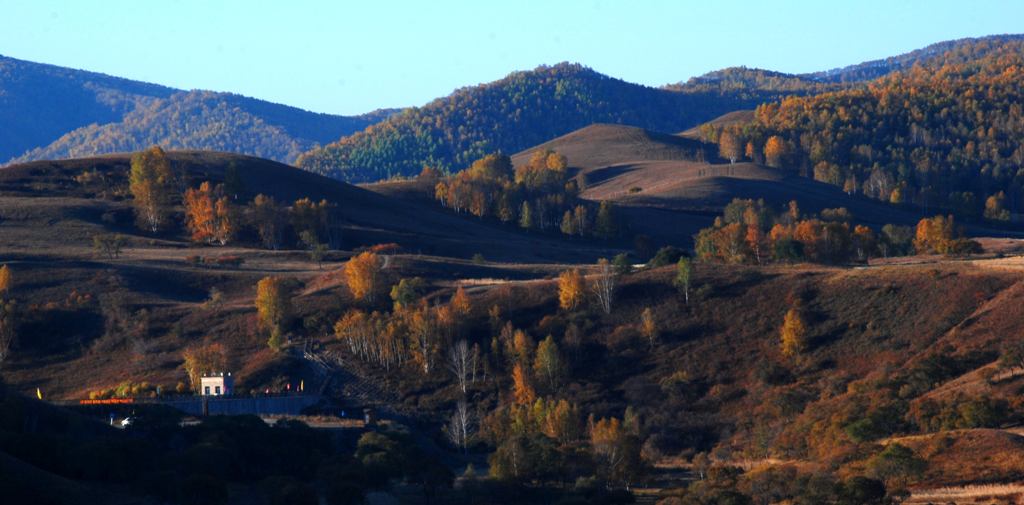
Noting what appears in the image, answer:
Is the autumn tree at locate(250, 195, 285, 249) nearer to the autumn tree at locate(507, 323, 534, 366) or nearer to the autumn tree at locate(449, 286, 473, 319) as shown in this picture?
the autumn tree at locate(449, 286, 473, 319)

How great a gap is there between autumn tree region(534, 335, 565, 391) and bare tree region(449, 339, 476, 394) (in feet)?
15.7

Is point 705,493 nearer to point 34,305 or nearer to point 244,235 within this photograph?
point 34,305

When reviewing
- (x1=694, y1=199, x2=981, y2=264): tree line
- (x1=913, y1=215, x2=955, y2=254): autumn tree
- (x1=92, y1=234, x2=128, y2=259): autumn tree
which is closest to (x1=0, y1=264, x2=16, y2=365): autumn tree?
(x1=92, y1=234, x2=128, y2=259): autumn tree

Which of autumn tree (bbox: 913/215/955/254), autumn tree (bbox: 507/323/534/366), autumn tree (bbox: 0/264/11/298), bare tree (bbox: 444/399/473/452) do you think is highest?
autumn tree (bbox: 0/264/11/298)

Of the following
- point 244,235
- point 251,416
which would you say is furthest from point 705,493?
point 244,235

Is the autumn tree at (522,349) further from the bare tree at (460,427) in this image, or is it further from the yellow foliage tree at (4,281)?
the yellow foliage tree at (4,281)

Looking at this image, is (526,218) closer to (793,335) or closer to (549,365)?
(549,365)

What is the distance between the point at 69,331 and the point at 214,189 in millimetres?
54938

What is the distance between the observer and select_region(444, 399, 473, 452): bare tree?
85.2 metres

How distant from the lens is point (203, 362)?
93.2 m

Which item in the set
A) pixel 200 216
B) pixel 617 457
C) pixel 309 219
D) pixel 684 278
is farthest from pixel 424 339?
pixel 200 216

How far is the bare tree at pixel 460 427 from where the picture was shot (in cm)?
8519

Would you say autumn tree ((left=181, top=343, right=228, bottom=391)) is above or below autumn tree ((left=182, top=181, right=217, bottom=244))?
below

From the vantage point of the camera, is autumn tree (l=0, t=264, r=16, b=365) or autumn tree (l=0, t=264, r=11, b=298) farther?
autumn tree (l=0, t=264, r=11, b=298)
